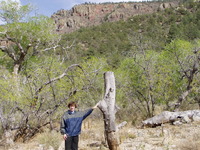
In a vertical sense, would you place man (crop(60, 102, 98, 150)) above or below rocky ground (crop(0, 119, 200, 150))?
above

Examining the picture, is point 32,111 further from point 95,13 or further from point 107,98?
point 95,13

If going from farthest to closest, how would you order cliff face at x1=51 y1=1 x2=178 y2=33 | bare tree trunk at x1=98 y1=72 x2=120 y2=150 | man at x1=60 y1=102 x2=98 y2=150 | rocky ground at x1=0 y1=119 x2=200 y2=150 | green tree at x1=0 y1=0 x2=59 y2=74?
cliff face at x1=51 y1=1 x2=178 y2=33 → green tree at x1=0 y1=0 x2=59 y2=74 → rocky ground at x1=0 y1=119 x2=200 y2=150 → man at x1=60 y1=102 x2=98 y2=150 → bare tree trunk at x1=98 y1=72 x2=120 y2=150

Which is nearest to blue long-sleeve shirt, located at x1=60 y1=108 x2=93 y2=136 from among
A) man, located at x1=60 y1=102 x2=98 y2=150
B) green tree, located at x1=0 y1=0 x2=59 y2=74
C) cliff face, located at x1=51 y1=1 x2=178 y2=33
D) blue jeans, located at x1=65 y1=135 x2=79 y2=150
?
man, located at x1=60 y1=102 x2=98 y2=150

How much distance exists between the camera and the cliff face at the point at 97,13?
125062 mm

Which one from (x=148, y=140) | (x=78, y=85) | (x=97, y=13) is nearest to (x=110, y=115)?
(x=148, y=140)

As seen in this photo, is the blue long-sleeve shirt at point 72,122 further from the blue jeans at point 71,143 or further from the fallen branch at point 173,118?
the fallen branch at point 173,118

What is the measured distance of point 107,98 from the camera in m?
4.58

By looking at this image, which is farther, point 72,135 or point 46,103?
point 46,103

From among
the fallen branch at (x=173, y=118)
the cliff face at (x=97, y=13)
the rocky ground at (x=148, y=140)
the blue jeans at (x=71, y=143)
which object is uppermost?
the cliff face at (x=97, y=13)

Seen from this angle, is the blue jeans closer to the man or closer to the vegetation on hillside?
the man

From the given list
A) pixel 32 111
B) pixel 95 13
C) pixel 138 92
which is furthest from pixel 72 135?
pixel 95 13

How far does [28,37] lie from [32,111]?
815cm

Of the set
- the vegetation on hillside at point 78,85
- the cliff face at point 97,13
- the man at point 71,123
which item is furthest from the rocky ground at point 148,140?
the cliff face at point 97,13

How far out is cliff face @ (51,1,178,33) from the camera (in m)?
125
